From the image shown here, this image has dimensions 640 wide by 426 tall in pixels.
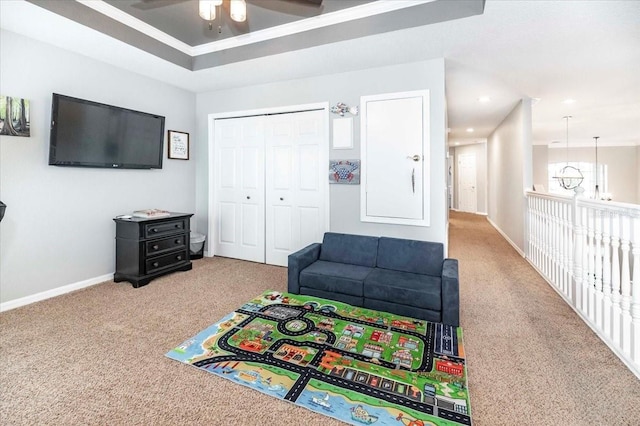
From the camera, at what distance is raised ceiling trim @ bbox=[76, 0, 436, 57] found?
284cm

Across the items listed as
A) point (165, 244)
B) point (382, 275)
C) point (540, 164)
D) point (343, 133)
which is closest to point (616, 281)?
point (382, 275)

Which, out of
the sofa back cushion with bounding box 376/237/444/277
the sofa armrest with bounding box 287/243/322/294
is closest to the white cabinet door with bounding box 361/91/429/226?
the sofa back cushion with bounding box 376/237/444/277

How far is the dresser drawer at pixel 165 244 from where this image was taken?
3635mm

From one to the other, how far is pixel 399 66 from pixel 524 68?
1.56m

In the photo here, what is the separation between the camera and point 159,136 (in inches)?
164

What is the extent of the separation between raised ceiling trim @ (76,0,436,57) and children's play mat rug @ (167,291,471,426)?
2.79 m

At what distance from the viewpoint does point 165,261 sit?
384cm

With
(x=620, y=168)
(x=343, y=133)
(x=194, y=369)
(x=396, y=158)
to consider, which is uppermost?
(x=620, y=168)

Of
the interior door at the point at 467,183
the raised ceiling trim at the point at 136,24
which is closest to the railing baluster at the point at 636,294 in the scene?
the raised ceiling trim at the point at 136,24

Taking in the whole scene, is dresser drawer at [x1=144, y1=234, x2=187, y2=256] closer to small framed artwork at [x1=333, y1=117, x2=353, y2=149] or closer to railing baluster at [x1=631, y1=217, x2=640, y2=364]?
small framed artwork at [x1=333, y1=117, x2=353, y2=149]

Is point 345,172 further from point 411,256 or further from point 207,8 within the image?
point 207,8

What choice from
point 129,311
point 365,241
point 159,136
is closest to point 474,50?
point 365,241

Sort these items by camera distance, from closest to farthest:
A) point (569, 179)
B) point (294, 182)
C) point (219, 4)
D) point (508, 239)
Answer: point (219, 4) → point (294, 182) → point (508, 239) → point (569, 179)

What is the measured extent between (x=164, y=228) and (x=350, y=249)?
2.31 m
